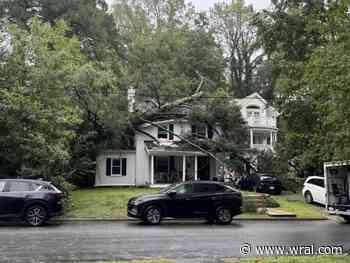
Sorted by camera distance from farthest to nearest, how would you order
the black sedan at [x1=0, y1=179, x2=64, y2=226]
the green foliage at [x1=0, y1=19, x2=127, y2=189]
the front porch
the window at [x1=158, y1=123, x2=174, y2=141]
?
the window at [x1=158, y1=123, x2=174, y2=141] → the front porch → the green foliage at [x1=0, y1=19, x2=127, y2=189] → the black sedan at [x1=0, y1=179, x2=64, y2=226]

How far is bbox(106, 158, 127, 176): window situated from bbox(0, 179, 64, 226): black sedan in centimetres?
1861

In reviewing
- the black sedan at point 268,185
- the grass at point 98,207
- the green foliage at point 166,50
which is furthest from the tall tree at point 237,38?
the grass at point 98,207

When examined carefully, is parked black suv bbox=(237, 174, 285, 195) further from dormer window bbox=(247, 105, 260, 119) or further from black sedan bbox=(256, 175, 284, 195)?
dormer window bbox=(247, 105, 260, 119)

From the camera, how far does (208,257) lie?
1030 cm

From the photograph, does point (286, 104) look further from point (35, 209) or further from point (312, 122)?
point (35, 209)

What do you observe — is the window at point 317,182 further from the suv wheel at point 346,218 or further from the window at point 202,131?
the window at point 202,131

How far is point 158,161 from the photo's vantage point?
1496 inches

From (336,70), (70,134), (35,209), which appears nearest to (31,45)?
(70,134)

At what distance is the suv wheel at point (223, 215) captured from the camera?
63.1 ft

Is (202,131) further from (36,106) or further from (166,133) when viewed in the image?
(36,106)

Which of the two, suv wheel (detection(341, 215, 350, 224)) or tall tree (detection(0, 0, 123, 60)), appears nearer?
suv wheel (detection(341, 215, 350, 224))

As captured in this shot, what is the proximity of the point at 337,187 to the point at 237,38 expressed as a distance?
44653 mm

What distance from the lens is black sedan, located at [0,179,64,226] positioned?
55.4 ft

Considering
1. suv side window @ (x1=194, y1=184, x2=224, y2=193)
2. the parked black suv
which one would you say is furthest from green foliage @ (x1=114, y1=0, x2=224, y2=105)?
suv side window @ (x1=194, y1=184, x2=224, y2=193)
